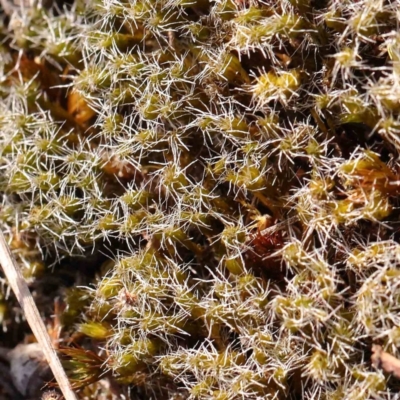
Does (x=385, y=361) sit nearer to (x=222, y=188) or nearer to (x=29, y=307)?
(x=222, y=188)

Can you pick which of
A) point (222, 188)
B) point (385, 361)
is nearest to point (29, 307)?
point (222, 188)

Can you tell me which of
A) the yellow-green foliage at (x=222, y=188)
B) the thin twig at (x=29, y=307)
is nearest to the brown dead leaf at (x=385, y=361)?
the yellow-green foliage at (x=222, y=188)

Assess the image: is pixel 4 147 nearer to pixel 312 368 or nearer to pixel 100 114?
pixel 100 114

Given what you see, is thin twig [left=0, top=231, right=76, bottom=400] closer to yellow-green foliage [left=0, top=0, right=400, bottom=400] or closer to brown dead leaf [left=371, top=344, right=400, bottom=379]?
yellow-green foliage [left=0, top=0, right=400, bottom=400]

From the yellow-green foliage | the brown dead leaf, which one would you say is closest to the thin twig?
the yellow-green foliage

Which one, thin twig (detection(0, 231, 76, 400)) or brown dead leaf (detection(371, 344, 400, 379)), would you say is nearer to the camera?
brown dead leaf (detection(371, 344, 400, 379))

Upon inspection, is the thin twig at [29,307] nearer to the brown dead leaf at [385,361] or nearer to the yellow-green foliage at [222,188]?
the yellow-green foliage at [222,188]

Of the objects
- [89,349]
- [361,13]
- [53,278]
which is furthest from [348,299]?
[53,278]
